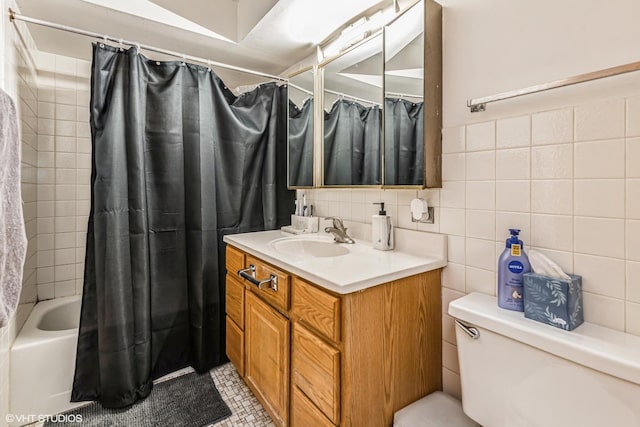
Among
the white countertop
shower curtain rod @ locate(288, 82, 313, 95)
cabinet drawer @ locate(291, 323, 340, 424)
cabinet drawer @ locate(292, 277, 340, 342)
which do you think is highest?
shower curtain rod @ locate(288, 82, 313, 95)

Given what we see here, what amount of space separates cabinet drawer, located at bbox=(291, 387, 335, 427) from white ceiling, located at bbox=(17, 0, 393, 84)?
67.8 inches

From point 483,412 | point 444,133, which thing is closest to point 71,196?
point 444,133

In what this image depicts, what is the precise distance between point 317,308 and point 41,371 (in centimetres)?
154

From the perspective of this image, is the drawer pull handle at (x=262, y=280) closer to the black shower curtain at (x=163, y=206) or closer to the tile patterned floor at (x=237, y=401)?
the black shower curtain at (x=163, y=206)

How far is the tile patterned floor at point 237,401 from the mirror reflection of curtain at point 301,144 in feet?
4.05

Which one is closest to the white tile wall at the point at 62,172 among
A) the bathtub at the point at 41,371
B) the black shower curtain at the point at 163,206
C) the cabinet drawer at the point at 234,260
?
the bathtub at the point at 41,371

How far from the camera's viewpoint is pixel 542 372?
79 cm

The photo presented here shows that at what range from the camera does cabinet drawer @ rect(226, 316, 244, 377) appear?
1565mm

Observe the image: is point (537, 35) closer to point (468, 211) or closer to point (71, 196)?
point (468, 211)

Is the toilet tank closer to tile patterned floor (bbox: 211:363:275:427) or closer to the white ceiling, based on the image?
tile patterned floor (bbox: 211:363:275:427)

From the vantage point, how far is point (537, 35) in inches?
37.6

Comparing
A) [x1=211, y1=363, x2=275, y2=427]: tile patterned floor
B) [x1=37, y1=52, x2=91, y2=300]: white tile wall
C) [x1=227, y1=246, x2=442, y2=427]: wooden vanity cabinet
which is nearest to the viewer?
[x1=227, y1=246, x2=442, y2=427]: wooden vanity cabinet

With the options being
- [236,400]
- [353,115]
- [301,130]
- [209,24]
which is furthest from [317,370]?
[209,24]

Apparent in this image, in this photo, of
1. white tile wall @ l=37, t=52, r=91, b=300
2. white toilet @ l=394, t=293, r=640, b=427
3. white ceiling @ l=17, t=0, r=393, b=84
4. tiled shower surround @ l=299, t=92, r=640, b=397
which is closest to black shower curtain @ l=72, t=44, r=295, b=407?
white ceiling @ l=17, t=0, r=393, b=84
